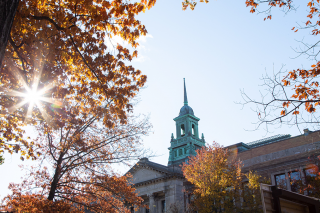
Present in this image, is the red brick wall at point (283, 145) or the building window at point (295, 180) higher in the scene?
the red brick wall at point (283, 145)

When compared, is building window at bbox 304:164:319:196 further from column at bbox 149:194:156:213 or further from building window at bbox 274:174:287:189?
column at bbox 149:194:156:213

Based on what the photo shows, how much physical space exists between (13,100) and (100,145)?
17.1 feet

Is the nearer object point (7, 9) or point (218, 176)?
point (7, 9)

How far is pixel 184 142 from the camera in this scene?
60.5 m

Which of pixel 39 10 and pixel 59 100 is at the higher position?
pixel 39 10

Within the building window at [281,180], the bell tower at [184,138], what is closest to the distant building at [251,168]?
the building window at [281,180]

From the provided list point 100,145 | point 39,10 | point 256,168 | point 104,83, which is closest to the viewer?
point 39,10

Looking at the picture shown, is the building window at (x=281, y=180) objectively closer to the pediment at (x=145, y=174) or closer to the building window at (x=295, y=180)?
the building window at (x=295, y=180)

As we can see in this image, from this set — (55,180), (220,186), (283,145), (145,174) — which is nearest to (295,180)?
(283,145)

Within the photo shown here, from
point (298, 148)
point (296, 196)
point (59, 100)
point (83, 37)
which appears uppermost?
point (298, 148)

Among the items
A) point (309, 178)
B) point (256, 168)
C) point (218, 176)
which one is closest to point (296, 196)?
point (309, 178)

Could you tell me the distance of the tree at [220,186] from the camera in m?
23.7

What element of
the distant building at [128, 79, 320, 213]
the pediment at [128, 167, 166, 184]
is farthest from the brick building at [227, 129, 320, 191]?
the pediment at [128, 167, 166, 184]

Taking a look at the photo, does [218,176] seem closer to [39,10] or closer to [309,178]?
[309,178]
